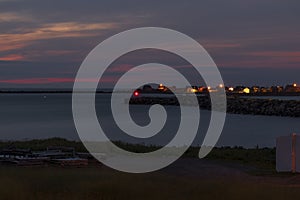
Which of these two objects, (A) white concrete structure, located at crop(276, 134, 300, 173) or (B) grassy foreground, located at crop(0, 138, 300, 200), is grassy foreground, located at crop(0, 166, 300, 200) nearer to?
(B) grassy foreground, located at crop(0, 138, 300, 200)

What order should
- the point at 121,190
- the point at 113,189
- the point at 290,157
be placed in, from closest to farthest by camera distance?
the point at 121,190
the point at 113,189
the point at 290,157

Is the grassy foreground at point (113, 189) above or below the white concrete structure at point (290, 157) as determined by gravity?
below

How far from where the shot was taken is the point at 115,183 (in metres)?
14.0

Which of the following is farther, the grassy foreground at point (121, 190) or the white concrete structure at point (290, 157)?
the white concrete structure at point (290, 157)

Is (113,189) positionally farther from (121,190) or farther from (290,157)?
(290,157)

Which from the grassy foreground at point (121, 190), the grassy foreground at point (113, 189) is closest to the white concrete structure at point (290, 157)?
the grassy foreground at point (113, 189)

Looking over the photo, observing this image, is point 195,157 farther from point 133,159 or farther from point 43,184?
point 43,184

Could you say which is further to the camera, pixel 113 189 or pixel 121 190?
pixel 113 189

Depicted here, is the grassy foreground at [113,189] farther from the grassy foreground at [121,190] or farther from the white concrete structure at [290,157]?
the white concrete structure at [290,157]

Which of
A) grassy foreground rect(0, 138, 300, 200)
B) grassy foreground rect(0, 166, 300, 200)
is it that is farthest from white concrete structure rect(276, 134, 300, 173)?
grassy foreground rect(0, 166, 300, 200)

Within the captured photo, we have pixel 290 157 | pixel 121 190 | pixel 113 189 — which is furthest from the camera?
pixel 290 157

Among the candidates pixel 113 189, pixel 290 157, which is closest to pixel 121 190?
pixel 113 189

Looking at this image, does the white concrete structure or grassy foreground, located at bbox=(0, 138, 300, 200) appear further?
the white concrete structure

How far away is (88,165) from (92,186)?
823 cm
